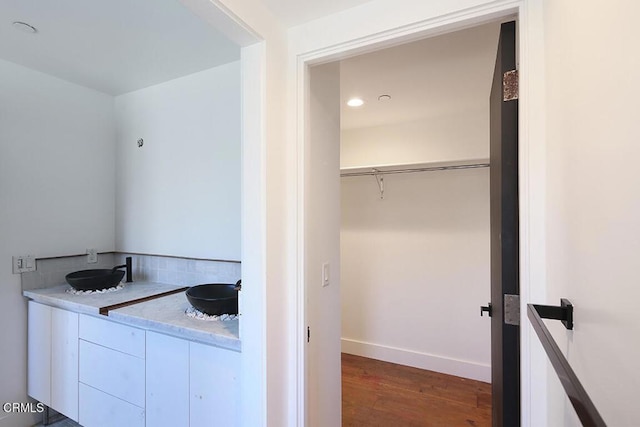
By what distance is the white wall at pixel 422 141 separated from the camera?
8.70 ft

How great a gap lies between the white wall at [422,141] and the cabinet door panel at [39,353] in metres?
2.76

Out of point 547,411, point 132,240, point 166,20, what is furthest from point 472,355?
point 166,20

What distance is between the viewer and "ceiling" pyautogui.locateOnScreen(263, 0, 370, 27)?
3.86 feet

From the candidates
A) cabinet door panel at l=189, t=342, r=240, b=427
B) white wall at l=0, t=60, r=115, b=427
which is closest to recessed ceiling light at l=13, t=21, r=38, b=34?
white wall at l=0, t=60, r=115, b=427

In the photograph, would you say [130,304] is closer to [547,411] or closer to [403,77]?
[547,411]

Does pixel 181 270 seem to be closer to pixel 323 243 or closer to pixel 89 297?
pixel 89 297

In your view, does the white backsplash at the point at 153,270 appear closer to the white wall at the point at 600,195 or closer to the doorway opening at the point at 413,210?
the doorway opening at the point at 413,210

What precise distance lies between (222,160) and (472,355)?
108 inches

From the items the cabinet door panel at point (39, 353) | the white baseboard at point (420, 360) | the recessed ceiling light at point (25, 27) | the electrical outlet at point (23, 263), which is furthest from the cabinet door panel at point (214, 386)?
the white baseboard at point (420, 360)

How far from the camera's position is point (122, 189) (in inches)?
101

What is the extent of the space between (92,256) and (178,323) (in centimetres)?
151

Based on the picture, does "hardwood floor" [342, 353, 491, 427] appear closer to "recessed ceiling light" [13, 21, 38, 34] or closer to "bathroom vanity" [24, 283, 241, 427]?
"bathroom vanity" [24, 283, 241, 427]

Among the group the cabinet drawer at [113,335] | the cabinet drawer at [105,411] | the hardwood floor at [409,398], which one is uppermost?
the cabinet drawer at [113,335]

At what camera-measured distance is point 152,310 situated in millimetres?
1681
